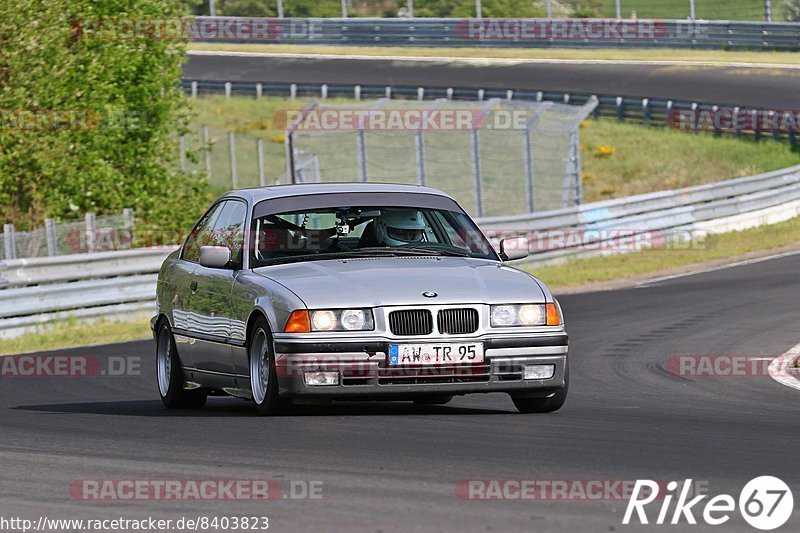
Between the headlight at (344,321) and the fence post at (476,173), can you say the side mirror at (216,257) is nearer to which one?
the headlight at (344,321)

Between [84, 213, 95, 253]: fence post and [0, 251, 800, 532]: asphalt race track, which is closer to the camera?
[0, 251, 800, 532]: asphalt race track

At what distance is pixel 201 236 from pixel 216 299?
116 centimetres

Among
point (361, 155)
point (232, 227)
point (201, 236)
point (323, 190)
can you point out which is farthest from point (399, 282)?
point (361, 155)

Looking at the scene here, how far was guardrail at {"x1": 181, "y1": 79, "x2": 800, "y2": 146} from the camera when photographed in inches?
1619

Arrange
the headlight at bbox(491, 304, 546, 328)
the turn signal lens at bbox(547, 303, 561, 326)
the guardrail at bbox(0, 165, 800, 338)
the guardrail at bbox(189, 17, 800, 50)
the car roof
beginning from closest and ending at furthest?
the headlight at bbox(491, 304, 546, 328) < the turn signal lens at bbox(547, 303, 561, 326) < the car roof < the guardrail at bbox(0, 165, 800, 338) < the guardrail at bbox(189, 17, 800, 50)

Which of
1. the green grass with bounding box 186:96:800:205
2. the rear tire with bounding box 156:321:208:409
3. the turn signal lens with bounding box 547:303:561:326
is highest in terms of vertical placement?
the turn signal lens with bounding box 547:303:561:326

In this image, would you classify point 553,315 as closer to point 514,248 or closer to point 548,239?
point 514,248

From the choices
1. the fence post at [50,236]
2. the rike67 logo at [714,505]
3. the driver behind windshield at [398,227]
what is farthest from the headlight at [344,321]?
the fence post at [50,236]

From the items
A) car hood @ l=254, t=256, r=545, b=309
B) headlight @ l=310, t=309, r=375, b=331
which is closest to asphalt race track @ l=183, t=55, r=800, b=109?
car hood @ l=254, t=256, r=545, b=309

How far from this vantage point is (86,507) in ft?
20.8

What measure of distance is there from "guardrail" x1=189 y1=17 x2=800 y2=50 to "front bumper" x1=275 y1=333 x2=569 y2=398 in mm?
44714

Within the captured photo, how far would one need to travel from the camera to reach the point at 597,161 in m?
42.4

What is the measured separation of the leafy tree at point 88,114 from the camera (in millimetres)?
27172

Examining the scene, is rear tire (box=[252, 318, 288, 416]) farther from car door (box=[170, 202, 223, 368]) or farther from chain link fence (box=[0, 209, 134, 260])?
chain link fence (box=[0, 209, 134, 260])
